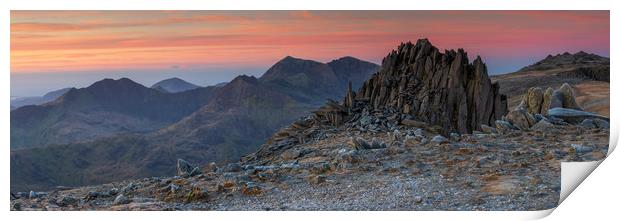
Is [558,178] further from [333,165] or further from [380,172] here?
[333,165]

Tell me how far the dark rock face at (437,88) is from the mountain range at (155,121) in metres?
1.13

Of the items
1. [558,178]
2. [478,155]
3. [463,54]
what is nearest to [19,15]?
[478,155]

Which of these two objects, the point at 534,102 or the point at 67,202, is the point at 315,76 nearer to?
the point at 534,102

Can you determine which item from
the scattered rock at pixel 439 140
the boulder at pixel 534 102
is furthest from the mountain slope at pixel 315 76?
the scattered rock at pixel 439 140

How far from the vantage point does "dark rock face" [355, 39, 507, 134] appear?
79.0 feet

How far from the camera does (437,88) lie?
2466 cm

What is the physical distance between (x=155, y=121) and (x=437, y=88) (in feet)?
36.7

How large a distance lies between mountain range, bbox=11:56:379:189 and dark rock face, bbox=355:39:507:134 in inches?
44.4

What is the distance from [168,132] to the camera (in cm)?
3194

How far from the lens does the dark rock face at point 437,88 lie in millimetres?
24094

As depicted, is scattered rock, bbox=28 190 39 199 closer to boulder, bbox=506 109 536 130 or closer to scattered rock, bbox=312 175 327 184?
scattered rock, bbox=312 175 327 184

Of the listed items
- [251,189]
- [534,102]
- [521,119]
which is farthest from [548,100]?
[251,189]
